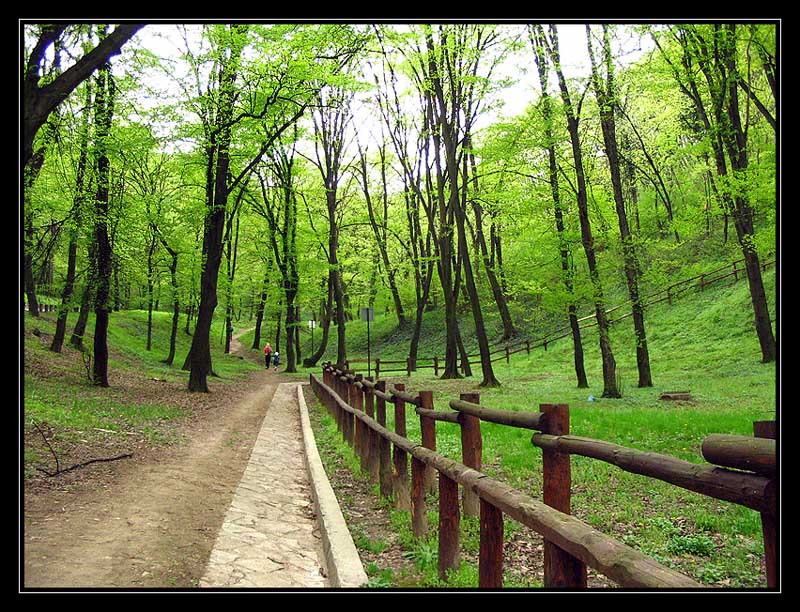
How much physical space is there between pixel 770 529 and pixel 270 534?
4.08 m

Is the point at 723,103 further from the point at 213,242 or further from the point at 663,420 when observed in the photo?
the point at 213,242

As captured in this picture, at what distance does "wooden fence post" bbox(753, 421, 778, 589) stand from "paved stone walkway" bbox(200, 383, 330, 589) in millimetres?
2741

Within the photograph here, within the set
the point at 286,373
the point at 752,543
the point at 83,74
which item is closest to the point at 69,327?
the point at 286,373

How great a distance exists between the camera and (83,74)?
5.09 m

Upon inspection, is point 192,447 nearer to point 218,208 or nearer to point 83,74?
point 83,74

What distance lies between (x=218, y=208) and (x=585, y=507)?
13.8 metres

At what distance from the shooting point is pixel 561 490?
9.68ft

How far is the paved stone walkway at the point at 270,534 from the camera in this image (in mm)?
3918

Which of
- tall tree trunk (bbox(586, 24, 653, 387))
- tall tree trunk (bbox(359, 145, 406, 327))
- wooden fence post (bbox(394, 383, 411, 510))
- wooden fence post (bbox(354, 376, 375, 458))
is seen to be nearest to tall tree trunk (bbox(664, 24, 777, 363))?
tall tree trunk (bbox(586, 24, 653, 387))

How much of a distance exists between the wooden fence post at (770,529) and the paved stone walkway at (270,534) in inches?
108

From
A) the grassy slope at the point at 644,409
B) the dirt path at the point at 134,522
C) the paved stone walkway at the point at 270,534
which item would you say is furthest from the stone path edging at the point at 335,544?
the grassy slope at the point at 644,409

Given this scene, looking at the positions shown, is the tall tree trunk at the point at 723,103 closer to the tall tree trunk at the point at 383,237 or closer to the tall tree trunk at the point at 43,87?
the tall tree trunk at the point at 43,87
